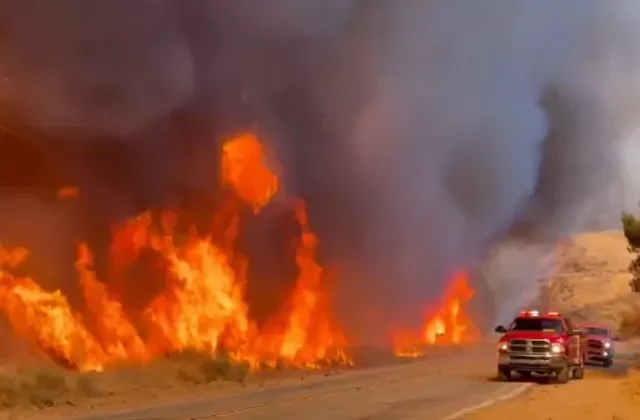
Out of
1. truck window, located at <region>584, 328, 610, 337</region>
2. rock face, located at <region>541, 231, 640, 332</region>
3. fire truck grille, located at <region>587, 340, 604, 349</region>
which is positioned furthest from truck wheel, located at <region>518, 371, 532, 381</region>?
rock face, located at <region>541, 231, 640, 332</region>

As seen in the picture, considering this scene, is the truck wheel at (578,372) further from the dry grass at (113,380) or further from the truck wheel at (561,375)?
the dry grass at (113,380)

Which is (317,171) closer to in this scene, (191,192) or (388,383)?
(191,192)

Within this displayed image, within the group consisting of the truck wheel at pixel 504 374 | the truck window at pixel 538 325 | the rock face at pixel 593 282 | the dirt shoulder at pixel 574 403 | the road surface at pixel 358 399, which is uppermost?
the rock face at pixel 593 282

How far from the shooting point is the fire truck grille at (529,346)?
2617 cm

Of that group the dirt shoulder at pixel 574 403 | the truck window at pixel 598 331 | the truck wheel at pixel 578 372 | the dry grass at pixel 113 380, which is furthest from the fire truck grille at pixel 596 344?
the dry grass at pixel 113 380

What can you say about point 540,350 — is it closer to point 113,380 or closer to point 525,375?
point 525,375

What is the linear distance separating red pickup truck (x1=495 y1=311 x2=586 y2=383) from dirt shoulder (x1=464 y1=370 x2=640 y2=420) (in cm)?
76

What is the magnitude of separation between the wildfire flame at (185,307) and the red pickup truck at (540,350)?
8725 mm

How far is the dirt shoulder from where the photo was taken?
16.9 m

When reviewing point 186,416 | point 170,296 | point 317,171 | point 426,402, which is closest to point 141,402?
point 186,416

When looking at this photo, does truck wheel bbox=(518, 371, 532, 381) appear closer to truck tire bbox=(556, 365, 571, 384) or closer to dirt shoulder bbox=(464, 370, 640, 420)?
truck tire bbox=(556, 365, 571, 384)

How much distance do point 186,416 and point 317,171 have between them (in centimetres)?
2434

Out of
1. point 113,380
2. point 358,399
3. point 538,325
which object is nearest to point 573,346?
point 538,325

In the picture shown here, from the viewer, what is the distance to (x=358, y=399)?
66.3ft
